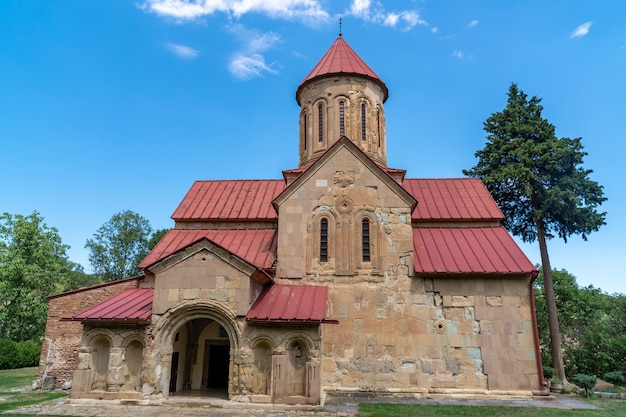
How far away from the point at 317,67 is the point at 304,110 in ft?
6.63

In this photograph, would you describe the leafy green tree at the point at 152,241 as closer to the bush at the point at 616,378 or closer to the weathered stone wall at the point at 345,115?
the weathered stone wall at the point at 345,115

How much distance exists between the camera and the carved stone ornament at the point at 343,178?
531 inches

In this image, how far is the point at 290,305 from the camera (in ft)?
36.9

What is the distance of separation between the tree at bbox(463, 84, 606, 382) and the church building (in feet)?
15.0

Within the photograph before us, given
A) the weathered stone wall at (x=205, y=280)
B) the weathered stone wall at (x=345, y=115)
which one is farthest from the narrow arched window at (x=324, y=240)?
the weathered stone wall at (x=345, y=115)

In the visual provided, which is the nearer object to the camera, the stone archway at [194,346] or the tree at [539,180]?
the stone archway at [194,346]

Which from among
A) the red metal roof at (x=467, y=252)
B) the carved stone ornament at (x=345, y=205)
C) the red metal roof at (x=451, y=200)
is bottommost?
the red metal roof at (x=467, y=252)

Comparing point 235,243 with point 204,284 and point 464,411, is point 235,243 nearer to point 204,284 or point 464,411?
point 204,284

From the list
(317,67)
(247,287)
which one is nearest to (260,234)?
(247,287)

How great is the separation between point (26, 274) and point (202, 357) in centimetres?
1992

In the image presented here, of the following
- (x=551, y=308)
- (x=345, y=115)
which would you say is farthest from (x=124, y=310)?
(x=551, y=308)

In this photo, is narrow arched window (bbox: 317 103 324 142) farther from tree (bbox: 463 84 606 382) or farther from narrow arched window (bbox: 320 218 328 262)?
tree (bbox: 463 84 606 382)

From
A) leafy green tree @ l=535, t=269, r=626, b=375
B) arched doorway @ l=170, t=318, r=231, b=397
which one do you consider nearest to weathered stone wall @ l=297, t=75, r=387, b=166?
arched doorway @ l=170, t=318, r=231, b=397

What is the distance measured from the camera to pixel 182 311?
35.4ft
